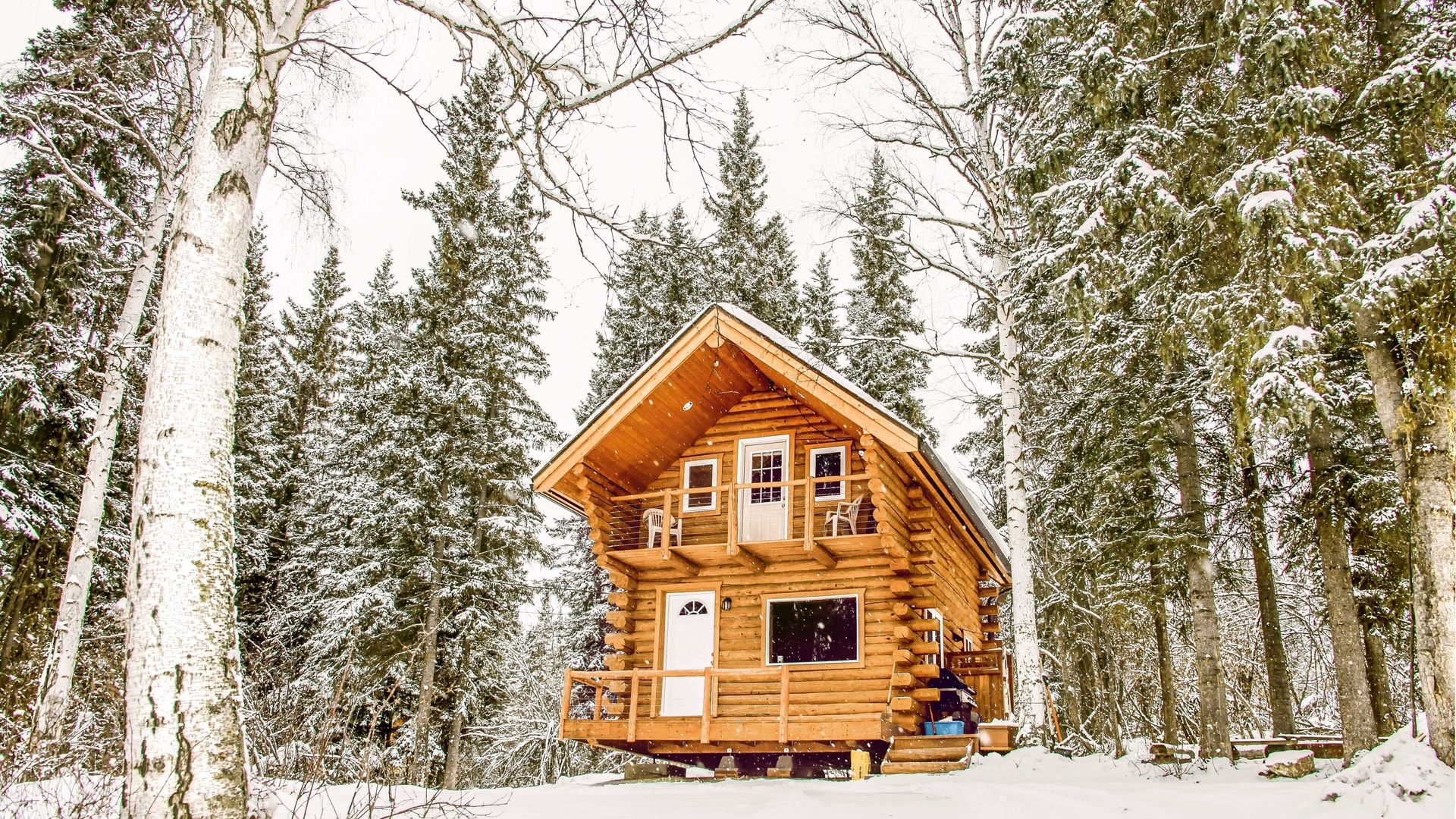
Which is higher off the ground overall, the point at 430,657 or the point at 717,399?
the point at 717,399

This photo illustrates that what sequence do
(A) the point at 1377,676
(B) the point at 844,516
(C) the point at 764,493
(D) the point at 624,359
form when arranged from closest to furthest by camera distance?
(B) the point at 844,516
(C) the point at 764,493
(A) the point at 1377,676
(D) the point at 624,359

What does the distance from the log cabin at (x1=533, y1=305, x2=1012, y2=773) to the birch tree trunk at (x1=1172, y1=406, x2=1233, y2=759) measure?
362 centimetres

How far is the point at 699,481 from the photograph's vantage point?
1590 centimetres

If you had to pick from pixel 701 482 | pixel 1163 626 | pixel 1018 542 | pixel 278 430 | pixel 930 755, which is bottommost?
pixel 930 755

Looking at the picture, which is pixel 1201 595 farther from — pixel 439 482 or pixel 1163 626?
pixel 439 482

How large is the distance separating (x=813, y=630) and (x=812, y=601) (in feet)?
1.63

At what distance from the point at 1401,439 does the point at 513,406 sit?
62.0ft

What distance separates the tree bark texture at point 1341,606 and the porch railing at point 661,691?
24.5 feet

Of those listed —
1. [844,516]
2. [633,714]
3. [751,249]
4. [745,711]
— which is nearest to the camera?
[633,714]

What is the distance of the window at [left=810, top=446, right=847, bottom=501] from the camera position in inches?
591

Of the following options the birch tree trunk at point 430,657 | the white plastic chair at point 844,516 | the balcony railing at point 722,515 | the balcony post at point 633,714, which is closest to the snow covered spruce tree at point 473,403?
the birch tree trunk at point 430,657

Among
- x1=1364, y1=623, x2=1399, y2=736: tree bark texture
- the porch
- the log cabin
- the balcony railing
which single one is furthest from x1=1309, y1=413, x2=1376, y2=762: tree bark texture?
the balcony railing

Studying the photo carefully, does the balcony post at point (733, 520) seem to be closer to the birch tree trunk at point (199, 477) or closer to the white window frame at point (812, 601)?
the white window frame at point (812, 601)

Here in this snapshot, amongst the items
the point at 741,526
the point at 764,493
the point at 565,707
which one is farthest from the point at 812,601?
the point at 565,707
